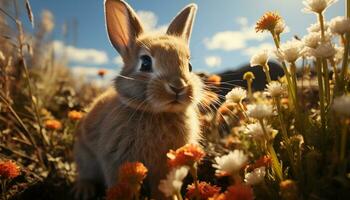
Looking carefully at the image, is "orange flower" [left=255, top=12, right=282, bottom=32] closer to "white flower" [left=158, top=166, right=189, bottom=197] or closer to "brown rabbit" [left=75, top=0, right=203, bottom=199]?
"brown rabbit" [left=75, top=0, right=203, bottom=199]

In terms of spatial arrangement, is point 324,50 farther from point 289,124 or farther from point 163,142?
point 163,142

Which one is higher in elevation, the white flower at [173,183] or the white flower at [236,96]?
the white flower at [236,96]

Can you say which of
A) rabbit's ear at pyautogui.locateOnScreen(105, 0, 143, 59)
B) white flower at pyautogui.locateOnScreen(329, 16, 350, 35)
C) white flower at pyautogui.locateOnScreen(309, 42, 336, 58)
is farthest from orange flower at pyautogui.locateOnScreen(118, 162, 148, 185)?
rabbit's ear at pyautogui.locateOnScreen(105, 0, 143, 59)

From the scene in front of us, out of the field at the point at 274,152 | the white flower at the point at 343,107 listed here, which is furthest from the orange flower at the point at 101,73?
the white flower at the point at 343,107

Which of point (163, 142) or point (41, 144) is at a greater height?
point (163, 142)

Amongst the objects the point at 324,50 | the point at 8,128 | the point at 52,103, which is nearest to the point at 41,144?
the point at 8,128

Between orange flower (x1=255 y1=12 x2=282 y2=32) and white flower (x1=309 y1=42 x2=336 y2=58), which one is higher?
orange flower (x1=255 y1=12 x2=282 y2=32)

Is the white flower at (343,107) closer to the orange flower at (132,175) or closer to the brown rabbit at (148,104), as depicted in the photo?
the orange flower at (132,175)

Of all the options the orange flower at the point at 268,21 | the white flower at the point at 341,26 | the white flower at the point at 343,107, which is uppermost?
the orange flower at the point at 268,21
